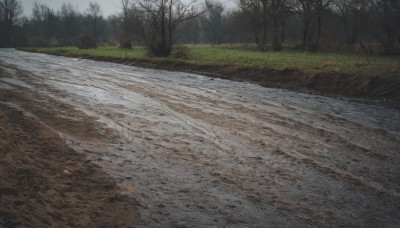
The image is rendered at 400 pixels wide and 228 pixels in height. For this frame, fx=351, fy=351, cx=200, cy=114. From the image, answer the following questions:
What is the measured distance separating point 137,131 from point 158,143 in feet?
2.98

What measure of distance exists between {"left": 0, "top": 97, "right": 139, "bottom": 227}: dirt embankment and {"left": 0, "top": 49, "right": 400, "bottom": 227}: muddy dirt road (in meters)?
0.29

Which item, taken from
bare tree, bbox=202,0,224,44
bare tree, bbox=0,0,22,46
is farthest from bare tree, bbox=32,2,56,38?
bare tree, bbox=202,0,224,44

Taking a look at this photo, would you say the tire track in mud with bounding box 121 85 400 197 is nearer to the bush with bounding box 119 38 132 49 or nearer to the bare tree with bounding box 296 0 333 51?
the bare tree with bounding box 296 0 333 51

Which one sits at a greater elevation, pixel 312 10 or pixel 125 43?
pixel 312 10

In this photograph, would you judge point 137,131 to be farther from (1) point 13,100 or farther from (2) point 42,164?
(1) point 13,100

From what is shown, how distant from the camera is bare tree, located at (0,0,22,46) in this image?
85.8 metres

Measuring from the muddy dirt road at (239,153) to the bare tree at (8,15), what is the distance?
285 ft

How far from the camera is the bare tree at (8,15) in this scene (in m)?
85.8

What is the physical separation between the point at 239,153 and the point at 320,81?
9159 mm

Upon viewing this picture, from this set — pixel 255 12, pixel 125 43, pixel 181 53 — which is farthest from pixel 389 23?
pixel 125 43

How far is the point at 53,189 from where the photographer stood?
4.47 metres

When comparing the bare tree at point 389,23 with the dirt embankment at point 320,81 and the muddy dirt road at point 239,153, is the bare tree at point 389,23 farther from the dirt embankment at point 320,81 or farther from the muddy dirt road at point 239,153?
the muddy dirt road at point 239,153

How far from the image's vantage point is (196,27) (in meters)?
106

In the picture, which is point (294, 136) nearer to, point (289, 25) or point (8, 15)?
point (289, 25)
